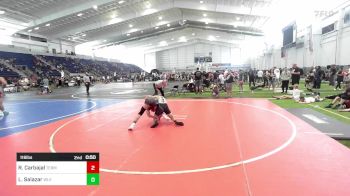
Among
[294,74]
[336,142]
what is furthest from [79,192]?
[294,74]

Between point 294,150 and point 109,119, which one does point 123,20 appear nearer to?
point 109,119

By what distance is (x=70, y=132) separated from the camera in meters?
7.89

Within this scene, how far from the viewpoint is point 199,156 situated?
547cm

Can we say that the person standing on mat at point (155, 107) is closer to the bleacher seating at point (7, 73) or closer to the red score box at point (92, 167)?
the red score box at point (92, 167)

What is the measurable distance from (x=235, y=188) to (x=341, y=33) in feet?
82.2

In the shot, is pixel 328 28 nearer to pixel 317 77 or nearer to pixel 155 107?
pixel 317 77
